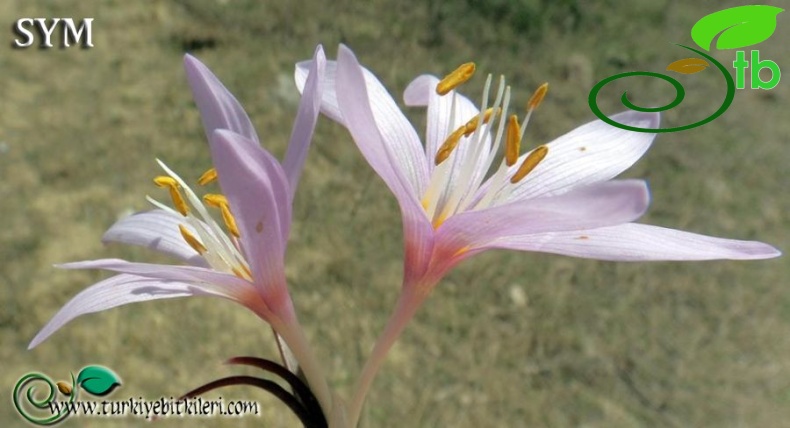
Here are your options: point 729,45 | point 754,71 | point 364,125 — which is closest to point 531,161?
point 364,125

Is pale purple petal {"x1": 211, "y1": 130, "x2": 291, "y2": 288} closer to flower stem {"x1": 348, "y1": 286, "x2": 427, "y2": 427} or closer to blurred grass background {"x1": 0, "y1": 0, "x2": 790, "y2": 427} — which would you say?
flower stem {"x1": 348, "y1": 286, "x2": 427, "y2": 427}

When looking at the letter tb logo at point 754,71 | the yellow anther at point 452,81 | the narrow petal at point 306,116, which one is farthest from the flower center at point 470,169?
the letter tb logo at point 754,71

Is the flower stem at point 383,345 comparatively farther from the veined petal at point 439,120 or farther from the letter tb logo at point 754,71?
the letter tb logo at point 754,71

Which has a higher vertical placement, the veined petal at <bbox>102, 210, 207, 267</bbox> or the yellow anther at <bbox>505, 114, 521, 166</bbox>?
the yellow anther at <bbox>505, 114, 521, 166</bbox>

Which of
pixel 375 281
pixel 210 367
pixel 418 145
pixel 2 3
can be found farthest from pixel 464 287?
pixel 2 3

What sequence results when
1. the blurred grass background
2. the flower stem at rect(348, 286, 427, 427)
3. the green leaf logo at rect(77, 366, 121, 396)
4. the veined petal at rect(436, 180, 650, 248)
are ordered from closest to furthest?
the veined petal at rect(436, 180, 650, 248), the flower stem at rect(348, 286, 427, 427), the green leaf logo at rect(77, 366, 121, 396), the blurred grass background

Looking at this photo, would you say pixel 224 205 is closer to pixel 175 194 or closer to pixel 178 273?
pixel 175 194

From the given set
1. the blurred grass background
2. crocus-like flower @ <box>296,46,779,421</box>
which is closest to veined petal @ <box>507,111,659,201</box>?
crocus-like flower @ <box>296,46,779,421</box>
